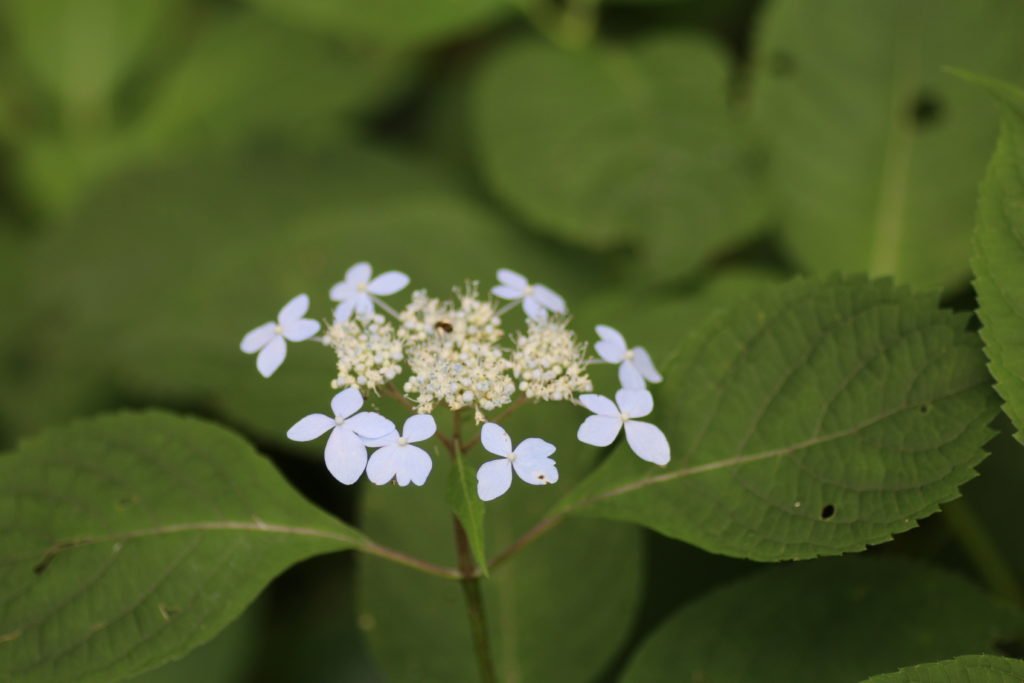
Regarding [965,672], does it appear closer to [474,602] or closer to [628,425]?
[628,425]

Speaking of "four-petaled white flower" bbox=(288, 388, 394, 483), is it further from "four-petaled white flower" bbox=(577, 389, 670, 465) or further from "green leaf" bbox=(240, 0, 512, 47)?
"green leaf" bbox=(240, 0, 512, 47)

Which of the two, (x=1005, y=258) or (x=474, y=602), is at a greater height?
(x=1005, y=258)

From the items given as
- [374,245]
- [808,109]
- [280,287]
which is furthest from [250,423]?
[808,109]

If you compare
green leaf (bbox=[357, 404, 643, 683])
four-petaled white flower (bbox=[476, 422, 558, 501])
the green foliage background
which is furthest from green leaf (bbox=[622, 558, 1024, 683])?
four-petaled white flower (bbox=[476, 422, 558, 501])

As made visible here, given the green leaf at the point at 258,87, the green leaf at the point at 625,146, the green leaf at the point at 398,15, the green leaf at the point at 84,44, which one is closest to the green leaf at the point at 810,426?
the green leaf at the point at 625,146

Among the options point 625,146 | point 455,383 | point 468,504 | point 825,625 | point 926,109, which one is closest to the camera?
point 468,504

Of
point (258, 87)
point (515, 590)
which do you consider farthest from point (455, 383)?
point (258, 87)
